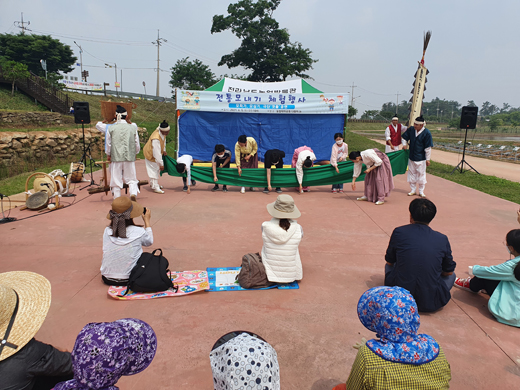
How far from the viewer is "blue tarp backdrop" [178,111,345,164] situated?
11.4 meters

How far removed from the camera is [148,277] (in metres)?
3.56

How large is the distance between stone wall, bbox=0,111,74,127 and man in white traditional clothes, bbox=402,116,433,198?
17285mm

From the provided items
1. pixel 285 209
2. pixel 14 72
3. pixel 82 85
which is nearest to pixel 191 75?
pixel 82 85

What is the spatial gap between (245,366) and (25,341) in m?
1.00

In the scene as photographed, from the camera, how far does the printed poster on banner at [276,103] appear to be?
436 inches

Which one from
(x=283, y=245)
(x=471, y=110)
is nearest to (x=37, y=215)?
(x=283, y=245)

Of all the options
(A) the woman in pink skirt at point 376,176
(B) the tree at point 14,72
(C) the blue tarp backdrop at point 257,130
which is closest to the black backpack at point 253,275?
(A) the woman in pink skirt at point 376,176

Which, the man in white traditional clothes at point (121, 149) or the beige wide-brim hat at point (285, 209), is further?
the man in white traditional clothes at point (121, 149)

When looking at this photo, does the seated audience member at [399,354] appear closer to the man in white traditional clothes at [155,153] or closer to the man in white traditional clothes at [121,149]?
the man in white traditional clothes at [121,149]

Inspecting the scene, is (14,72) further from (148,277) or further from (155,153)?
(148,277)

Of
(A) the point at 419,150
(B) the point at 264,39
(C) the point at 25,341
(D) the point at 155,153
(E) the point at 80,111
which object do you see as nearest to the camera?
(C) the point at 25,341

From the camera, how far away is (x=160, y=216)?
21.4ft

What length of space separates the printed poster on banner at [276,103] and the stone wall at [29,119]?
11660mm

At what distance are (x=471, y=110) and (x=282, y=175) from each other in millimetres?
7177
